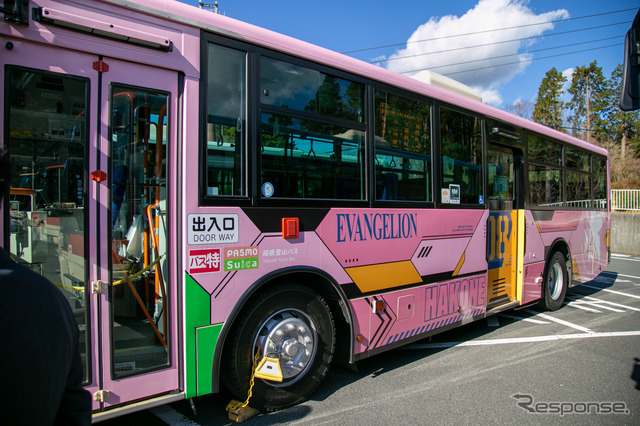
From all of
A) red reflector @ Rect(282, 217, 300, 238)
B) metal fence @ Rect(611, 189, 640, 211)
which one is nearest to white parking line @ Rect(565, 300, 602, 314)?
red reflector @ Rect(282, 217, 300, 238)

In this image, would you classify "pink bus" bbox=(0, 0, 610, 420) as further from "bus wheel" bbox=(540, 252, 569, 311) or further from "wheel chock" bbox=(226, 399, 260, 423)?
"bus wheel" bbox=(540, 252, 569, 311)

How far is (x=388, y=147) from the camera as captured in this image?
14.4 ft

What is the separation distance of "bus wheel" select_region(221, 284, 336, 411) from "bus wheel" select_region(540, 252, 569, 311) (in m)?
5.06

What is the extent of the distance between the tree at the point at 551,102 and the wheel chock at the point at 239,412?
40565 mm

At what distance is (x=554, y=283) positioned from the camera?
7.63 metres

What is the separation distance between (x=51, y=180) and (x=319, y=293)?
232cm

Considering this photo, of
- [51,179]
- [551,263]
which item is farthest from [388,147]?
[551,263]

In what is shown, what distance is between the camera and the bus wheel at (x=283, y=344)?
3258 mm

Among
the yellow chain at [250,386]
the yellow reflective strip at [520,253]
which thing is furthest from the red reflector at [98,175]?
the yellow reflective strip at [520,253]

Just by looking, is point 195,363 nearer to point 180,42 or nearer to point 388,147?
point 180,42

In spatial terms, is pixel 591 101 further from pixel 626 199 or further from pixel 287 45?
pixel 287 45

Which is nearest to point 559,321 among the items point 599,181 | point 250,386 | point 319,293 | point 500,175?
point 500,175

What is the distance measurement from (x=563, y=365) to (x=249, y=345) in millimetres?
3688

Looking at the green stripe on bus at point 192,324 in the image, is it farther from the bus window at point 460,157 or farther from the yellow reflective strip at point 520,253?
the yellow reflective strip at point 520,253
